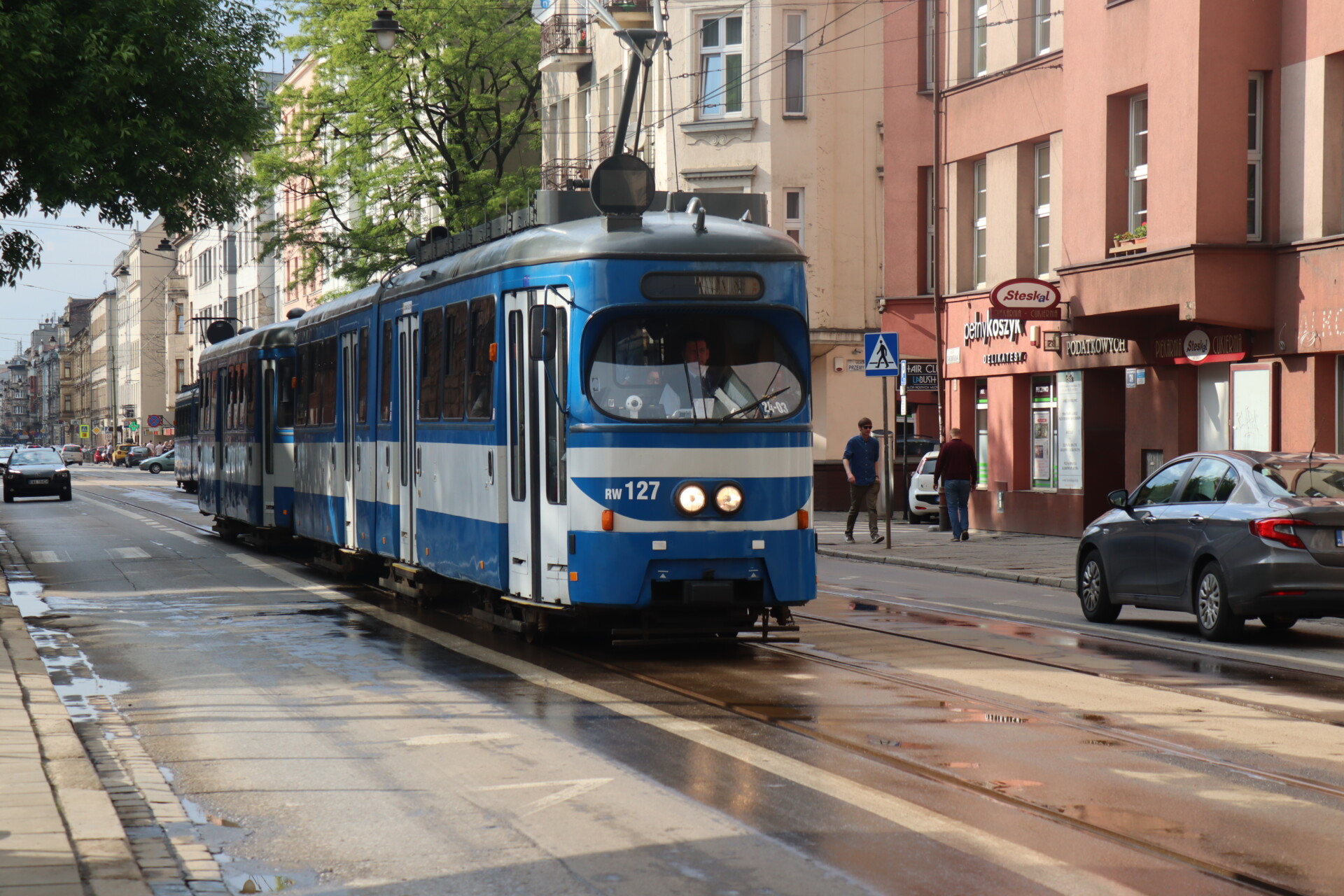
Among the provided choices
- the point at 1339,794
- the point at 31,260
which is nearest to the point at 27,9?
the point at 31,260

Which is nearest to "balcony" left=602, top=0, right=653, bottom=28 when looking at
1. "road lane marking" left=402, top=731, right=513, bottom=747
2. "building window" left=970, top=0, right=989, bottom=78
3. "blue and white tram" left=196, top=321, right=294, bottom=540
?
"building window" left=970, top=0, right=989, bottom=78

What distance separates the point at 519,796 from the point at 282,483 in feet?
53.5

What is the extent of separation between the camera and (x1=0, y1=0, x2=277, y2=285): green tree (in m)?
18.3

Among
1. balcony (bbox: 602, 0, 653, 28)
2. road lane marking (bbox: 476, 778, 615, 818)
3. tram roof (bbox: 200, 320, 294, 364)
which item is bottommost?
road lane marking (bbox: 476, 778, 615, 818)

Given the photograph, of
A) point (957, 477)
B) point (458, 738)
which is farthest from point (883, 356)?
point (458, 738)

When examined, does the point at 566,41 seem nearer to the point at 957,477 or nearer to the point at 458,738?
the point at 957,477

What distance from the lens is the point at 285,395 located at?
2292 centimetres

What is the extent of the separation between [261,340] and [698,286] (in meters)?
13.6

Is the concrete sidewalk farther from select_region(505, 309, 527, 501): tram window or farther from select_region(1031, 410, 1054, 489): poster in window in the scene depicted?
select_region(505, 309, 527, 501): tram window

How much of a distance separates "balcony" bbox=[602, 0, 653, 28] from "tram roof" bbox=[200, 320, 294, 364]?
16644 millimetres

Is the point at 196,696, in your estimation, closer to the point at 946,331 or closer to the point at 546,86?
the point at 946,331

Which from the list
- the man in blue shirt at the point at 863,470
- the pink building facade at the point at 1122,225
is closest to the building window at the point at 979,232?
the pink building facade at the point at 1122,225

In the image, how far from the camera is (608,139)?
43.7 meters

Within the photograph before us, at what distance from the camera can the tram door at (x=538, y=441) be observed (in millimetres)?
11953
